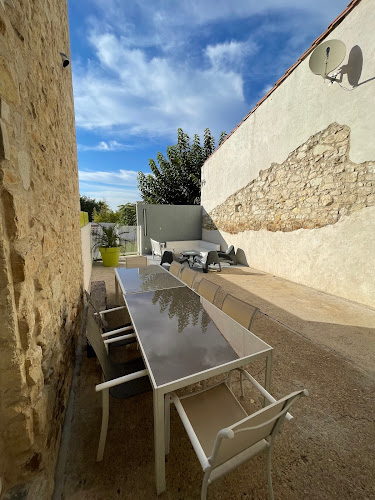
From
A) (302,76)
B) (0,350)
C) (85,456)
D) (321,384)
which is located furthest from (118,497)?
(302,76)

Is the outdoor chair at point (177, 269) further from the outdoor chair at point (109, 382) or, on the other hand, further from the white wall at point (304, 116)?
the white wall at point (304, 116)

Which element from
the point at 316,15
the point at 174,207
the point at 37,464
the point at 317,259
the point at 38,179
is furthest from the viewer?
the point at 174,207

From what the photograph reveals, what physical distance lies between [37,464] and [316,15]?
7.35 m

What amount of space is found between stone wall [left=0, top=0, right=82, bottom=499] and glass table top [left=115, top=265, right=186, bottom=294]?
4.22ft

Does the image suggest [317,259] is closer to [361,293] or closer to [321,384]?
[361,293]

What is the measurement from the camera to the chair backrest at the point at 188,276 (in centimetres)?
313

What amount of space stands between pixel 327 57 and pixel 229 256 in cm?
521

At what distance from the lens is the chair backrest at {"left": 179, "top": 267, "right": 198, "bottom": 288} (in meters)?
3.13

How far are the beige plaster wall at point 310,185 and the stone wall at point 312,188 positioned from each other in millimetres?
22

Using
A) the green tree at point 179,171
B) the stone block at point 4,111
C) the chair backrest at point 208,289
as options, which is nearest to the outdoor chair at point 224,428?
the chair backrest at point 208,289

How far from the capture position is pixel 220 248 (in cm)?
827

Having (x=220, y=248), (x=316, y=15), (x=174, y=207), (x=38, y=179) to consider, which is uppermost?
(x=316, y=15)

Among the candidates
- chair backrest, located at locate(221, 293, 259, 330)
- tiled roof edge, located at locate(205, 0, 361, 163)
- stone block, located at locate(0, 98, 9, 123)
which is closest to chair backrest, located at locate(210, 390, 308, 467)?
chair backrest, located at locate(221, 293, 259, 330)

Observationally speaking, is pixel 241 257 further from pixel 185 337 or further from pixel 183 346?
pixel 183 346
